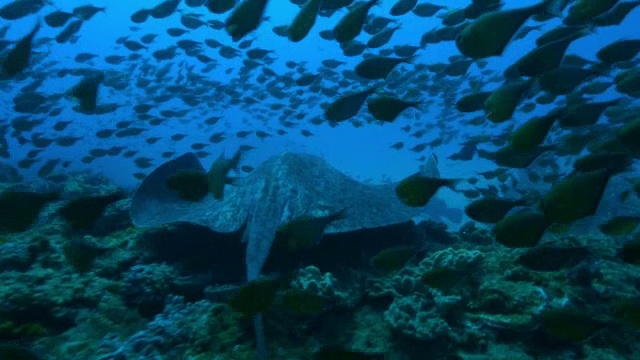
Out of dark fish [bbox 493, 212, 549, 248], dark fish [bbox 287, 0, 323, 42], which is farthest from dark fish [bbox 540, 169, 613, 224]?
dark fish [bbox 287, 0, 323, 42]

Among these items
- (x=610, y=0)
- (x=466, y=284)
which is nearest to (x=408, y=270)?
(x=466, y=284)

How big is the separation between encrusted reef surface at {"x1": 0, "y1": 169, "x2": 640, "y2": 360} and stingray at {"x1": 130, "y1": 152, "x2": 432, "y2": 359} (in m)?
0.74

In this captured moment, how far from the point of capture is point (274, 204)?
5828 mm

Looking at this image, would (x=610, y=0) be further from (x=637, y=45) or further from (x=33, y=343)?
(x=33, y=343)

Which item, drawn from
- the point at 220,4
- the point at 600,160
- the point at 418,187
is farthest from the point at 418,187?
the point at 220,4

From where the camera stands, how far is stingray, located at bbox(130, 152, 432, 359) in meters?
5.56

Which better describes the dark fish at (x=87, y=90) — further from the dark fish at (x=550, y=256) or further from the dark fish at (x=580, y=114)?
the dark fish at (x=580, y=114)

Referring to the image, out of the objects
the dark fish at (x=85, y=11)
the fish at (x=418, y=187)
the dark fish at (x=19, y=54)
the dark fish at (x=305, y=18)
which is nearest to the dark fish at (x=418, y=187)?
the fish at (x=418, y=187)

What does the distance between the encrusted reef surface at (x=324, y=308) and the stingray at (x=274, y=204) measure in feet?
2.43

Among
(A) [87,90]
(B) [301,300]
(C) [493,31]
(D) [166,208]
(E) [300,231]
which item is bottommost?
(D) [166,208]

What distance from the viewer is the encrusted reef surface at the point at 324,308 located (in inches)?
163

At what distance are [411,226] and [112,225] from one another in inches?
243

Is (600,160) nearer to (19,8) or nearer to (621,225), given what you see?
(621,225)

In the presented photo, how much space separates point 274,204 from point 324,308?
5.95ft
